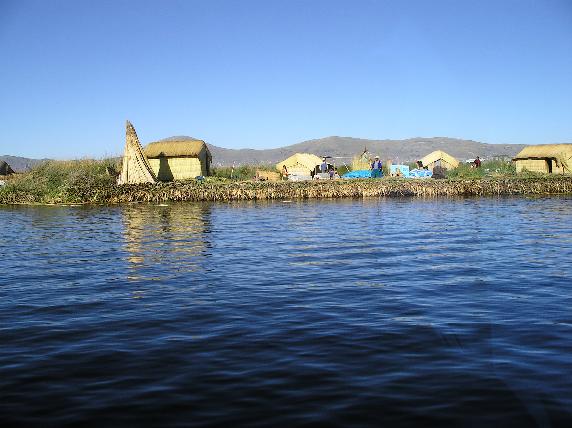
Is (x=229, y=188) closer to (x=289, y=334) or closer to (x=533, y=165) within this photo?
(x=533, y=165)

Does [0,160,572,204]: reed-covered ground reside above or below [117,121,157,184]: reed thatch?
below

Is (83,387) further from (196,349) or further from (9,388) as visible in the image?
(196,349)

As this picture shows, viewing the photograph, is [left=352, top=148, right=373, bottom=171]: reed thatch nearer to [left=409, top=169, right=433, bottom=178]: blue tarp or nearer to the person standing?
[left=409, top=169, right=433, bottom=178]: blue tarp

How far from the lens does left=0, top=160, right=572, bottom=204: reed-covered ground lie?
149 feet

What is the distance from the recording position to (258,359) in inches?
314

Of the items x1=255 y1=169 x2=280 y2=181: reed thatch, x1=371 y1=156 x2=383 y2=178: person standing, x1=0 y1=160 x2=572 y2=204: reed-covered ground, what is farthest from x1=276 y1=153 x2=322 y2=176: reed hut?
x1=0 y1=160 x2=572 y2=204: reed-covered ground

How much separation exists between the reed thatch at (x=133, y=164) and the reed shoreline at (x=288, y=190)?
4.05 m

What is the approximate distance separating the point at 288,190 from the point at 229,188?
4730 millimetres

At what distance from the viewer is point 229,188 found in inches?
1801

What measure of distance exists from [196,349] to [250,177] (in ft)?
172

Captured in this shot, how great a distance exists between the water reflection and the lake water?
169 millimetres

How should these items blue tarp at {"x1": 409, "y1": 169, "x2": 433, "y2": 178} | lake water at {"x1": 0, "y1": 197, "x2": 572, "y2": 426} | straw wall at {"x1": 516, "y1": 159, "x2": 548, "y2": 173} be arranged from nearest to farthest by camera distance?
lake water at {"x1": 0, "y1": 197, "x2": 572, "y2": 426}
blue tarp at {"x1": 409, "y1": 169, "x2": 433, "y2": 178}
straw wall at {"x1": 516, "y1": 159, "x2": 548, "y2": 173}

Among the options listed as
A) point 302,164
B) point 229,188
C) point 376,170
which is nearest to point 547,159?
point 376,170

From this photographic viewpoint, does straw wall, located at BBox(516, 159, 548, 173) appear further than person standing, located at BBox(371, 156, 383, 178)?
Yes
